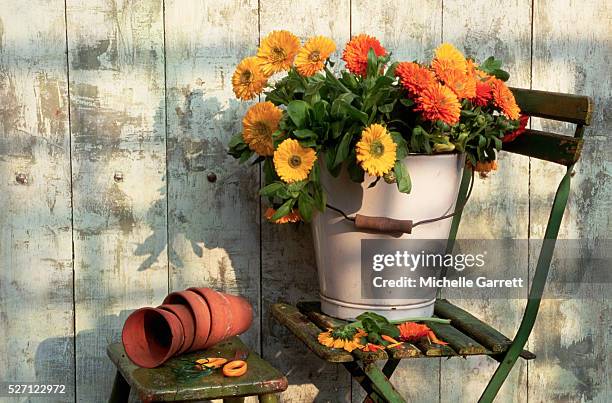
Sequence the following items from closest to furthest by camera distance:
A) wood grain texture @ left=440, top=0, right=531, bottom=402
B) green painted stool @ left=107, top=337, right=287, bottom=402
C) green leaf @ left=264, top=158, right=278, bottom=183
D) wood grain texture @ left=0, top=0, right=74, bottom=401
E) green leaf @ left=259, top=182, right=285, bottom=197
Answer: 1. green painted stool @ left=107, top=337, right=287, bottom=402
2. green leaf @ left=259, top=182, right=285, bottom=197
3. green leaf @ left=264, top=158, right=278, bottom=183
4. wood grain texture @ left=0, top=0, right=74, bottom=401
5. wood grain texture @ left=440, top=0, right=531, bottom=402

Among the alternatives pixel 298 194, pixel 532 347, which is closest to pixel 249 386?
pixel 298 194

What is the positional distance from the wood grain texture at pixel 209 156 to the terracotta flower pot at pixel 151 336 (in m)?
0.27

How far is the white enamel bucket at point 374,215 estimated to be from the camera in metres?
1.64

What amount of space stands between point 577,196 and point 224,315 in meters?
0.90

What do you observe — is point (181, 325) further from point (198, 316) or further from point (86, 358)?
point (86, 358)

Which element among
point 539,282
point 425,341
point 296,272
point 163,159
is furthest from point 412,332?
point 163,159

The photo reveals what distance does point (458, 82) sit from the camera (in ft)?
5.22

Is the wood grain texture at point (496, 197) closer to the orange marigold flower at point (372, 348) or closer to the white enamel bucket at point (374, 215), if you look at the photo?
the white enamel bucket at point (374, 215)

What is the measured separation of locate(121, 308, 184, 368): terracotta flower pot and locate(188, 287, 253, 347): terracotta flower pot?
0.25 feet

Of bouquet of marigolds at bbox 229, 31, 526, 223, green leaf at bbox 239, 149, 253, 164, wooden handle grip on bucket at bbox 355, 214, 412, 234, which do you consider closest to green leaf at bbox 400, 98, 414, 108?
bouquet of marigolds at bbox 229, 31, 526, 223

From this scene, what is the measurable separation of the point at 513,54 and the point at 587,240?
461 millimetres

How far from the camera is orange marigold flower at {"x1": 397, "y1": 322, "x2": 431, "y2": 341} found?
1659 millimetres

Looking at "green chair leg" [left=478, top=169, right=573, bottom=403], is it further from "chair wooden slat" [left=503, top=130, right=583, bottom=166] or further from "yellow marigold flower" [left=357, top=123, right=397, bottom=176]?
"yellow marigold flower" [left=357, top=123, right=397, bottom=176]

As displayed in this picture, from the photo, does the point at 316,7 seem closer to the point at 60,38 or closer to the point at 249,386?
the point at 60,38
